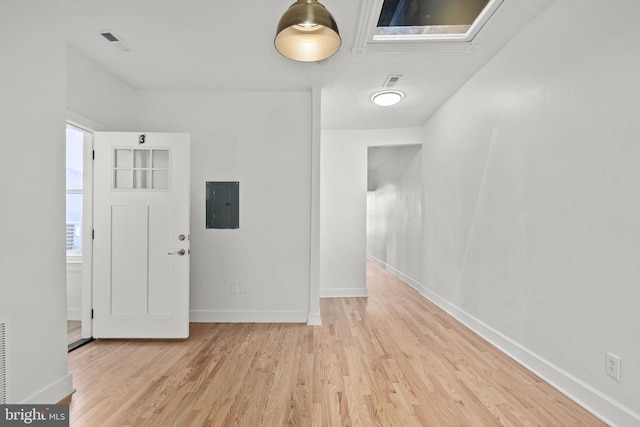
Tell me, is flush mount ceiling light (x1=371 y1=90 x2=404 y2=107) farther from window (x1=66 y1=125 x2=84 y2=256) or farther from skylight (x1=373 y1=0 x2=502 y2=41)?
window (x1=66 y1=125 x2=84 y2=256)

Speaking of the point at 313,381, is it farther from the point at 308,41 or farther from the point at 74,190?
the point at 74,190

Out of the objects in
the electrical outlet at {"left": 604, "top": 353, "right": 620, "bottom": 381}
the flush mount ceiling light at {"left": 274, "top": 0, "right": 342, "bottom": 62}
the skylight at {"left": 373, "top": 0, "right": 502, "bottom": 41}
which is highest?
the skylight at {"left": 373, "top": 0, "right": 502, "bottom": 41}

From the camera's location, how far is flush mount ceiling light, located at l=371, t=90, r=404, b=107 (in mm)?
3973

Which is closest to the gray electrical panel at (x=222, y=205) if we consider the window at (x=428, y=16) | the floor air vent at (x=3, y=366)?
the floor air vent at (x=3, y=366)

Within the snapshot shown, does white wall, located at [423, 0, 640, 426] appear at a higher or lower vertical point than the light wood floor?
higher

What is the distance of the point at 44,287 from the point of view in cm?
212

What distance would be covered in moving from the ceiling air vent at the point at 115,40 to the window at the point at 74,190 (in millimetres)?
1725

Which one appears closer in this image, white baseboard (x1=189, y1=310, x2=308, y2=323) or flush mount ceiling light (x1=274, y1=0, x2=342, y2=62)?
flush mount ceiling light (x1=274, y1=0, x2=342, y2=62)

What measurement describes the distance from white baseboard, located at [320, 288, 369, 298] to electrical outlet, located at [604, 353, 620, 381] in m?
3.51

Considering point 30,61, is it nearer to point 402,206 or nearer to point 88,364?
point 88,364

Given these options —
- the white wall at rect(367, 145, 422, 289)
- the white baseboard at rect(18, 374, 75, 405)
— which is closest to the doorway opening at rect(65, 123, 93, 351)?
the white baseboard at rect(18, 374, 75, 405)

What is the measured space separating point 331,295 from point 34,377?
3.86 meters

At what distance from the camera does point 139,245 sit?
3.44m

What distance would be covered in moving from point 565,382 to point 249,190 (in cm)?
338
